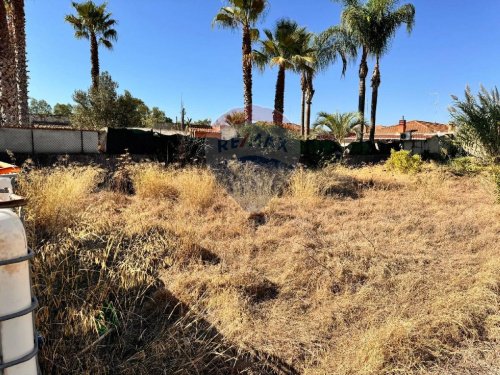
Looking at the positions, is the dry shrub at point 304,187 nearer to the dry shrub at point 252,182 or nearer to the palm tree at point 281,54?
the dry shrub at point 252,182

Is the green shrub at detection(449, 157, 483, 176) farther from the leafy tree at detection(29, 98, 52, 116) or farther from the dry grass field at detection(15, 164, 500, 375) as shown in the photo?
the leafy tree at detection(29, 98, 52, 116)

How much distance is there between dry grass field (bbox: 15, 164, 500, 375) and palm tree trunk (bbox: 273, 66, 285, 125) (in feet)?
49.0

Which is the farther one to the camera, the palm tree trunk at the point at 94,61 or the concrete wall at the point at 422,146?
the palm tree trunk at the point at 94,61

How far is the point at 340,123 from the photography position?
73.7 feet

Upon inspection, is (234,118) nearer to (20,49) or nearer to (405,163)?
(20,49)

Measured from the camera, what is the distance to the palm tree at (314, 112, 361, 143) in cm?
2225

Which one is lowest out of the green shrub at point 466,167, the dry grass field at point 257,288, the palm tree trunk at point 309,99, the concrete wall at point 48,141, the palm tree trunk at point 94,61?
the dry grass field at point 257,288

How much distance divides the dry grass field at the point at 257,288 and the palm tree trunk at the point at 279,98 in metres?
14.9

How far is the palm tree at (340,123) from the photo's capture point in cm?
2225

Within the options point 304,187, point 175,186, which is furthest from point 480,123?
point 175,186

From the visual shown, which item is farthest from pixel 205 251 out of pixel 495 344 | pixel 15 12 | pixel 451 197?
pixel 15 12

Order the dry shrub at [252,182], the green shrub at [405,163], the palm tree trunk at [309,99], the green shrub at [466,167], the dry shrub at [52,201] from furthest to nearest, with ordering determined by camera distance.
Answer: the palm tree trunk at [309,99] < the green shrub at [405,163] < the green shrub at [466,167] < the dry shrub at [252,182] < the dry shrub at [52,201]

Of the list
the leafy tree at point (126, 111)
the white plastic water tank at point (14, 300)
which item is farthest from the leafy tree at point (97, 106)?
the white plastic water tank at point (14, 300)

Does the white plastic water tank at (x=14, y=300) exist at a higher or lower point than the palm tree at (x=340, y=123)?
lower
